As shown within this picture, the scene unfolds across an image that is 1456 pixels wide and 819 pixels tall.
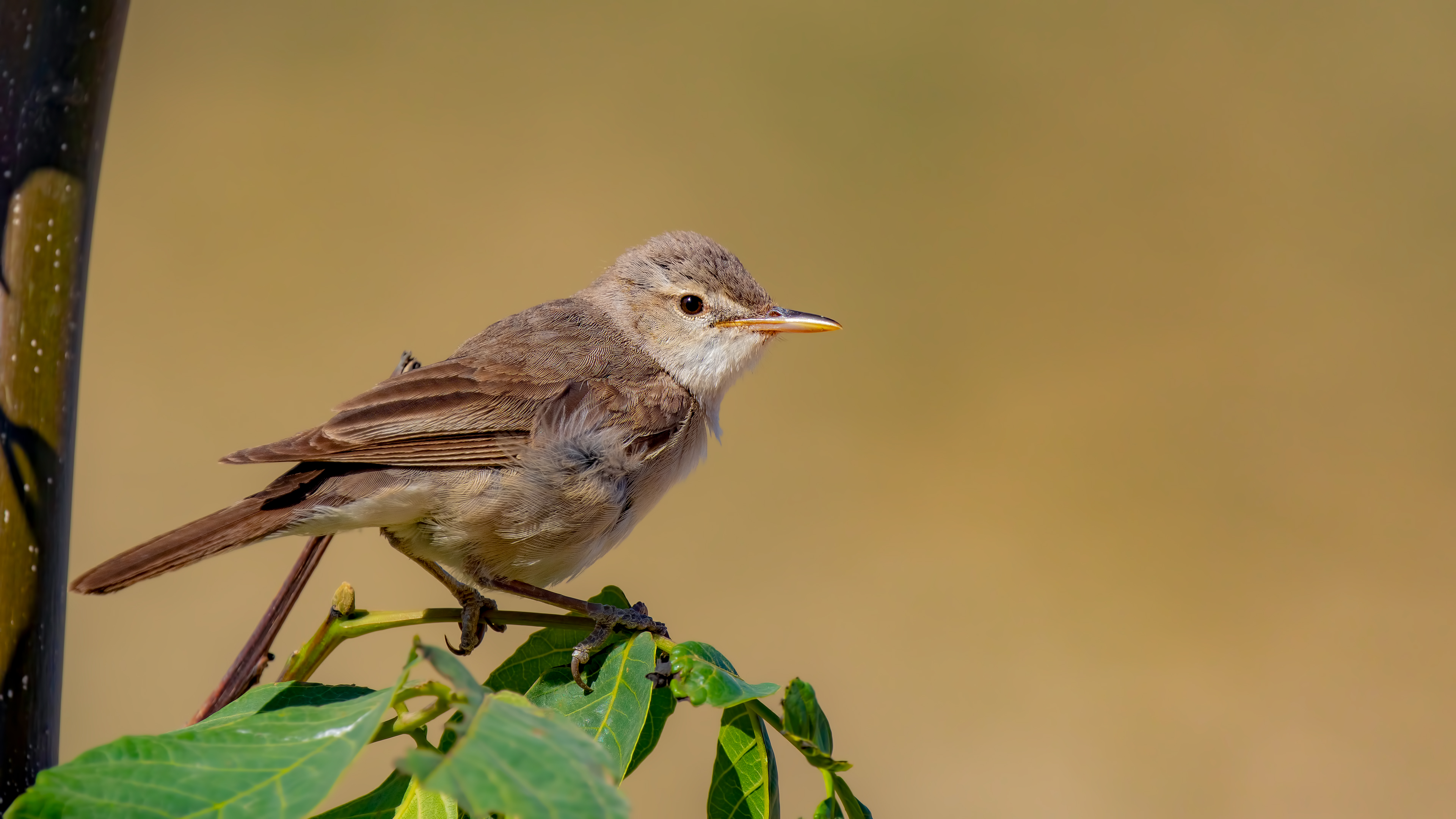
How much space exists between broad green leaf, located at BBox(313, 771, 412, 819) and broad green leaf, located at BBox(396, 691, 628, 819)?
1.47 ft

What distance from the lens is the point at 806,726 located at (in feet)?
3.98

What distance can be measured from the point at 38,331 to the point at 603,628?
2.69ft

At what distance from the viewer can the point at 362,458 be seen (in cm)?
211

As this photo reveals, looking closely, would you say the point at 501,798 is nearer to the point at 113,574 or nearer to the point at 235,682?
the point at 235,682

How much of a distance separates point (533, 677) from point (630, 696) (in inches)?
12.1

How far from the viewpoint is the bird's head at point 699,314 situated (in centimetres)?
302

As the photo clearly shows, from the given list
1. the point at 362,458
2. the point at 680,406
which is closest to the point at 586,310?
the point at 680,406

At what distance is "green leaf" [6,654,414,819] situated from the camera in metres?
0.84

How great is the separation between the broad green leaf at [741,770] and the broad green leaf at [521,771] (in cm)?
46

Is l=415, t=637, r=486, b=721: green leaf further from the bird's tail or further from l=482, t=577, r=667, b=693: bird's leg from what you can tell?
the bird's tail

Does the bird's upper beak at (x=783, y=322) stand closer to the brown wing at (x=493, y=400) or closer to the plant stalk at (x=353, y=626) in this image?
the brown wing at (x=493, y=400)

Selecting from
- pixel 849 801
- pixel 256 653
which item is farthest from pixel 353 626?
pixel 849 801

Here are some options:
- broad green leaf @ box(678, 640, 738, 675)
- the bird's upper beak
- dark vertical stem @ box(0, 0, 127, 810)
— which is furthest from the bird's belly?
broad green leaf @ box(678, 640, 738, 675)

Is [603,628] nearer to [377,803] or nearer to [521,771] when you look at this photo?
[377,803]
